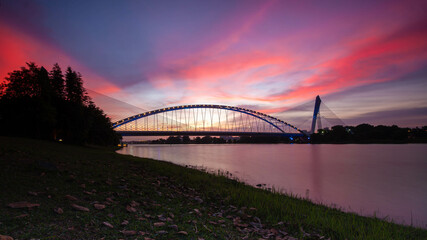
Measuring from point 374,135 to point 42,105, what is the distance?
12715 centimetres

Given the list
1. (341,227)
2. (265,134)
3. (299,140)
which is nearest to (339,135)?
(299,140)

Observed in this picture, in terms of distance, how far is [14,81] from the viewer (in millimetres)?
27969

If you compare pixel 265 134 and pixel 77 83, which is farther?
pixel 265 134

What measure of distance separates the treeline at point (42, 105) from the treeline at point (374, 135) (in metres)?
112

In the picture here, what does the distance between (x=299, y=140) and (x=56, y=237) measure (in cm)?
13137

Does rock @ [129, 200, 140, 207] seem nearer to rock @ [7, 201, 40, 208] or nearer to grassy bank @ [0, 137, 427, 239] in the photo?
grassy bank @ [0, 137, 427, 239]

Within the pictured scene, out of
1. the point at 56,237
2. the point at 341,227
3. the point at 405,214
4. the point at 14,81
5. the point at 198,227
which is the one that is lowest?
the point at 405,214

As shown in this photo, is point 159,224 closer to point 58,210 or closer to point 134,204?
point 134,204

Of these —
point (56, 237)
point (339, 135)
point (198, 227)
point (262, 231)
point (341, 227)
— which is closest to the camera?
point (56, 237)

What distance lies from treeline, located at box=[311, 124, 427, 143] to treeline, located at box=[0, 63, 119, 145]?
112259 mm

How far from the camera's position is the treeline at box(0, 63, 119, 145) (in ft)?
89.9

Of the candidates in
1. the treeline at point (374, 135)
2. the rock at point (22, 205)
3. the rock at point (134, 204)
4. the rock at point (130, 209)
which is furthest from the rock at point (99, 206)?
the treeline at point (374, 135)

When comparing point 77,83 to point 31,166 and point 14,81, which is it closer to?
point 14,81

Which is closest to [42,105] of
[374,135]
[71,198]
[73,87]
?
[73,87]
